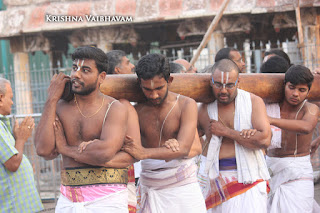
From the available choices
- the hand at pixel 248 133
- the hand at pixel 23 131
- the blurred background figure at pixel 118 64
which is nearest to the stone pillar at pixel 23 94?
the blurred background figure at pixel 118 64

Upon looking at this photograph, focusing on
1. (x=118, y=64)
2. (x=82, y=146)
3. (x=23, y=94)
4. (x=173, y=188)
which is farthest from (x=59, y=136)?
(x=23, y=94)

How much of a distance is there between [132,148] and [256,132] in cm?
110

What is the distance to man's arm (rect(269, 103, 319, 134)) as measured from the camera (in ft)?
14.8

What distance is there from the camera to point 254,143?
13.2 feet

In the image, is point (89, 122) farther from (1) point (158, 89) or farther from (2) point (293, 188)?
(2) point (293, 188)

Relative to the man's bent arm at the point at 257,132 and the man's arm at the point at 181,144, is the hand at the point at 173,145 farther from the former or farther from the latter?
the man's bent arm at the point at 257,132

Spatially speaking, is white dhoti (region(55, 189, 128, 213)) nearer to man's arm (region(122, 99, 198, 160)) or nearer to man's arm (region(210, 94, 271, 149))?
man's arm (region(122, 99, 198, 160))

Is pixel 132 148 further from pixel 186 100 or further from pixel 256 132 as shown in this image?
pixel 256 132

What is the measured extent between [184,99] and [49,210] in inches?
173

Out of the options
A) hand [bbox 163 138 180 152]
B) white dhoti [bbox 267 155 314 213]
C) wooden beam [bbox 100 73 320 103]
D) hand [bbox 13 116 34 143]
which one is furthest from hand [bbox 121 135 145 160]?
white dhoti [bbox 267 155 314 213]

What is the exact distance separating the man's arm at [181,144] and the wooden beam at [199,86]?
16.2 inches

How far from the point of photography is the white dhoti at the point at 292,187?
479 cm

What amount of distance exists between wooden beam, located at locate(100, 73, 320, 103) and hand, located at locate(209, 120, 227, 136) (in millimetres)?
244

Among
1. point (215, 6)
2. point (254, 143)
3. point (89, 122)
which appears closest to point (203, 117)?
point (254, 143)
